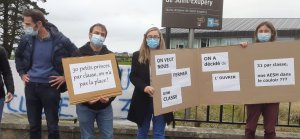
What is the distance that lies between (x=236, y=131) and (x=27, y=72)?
303cm

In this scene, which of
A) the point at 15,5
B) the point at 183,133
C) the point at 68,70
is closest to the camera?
the point at 68,70

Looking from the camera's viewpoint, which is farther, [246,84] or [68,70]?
[246,84]

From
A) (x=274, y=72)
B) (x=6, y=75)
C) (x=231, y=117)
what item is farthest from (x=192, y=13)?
(x=6, y=75)

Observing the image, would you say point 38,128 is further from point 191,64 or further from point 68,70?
point 191,64

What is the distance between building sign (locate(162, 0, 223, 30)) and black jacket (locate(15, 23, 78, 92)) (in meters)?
2.30

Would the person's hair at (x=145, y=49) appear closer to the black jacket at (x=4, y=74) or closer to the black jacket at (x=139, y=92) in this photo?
the black jacket at (x=139, y=92)

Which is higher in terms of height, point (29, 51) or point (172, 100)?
point (29, 51)

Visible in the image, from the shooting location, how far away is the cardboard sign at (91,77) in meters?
4.59

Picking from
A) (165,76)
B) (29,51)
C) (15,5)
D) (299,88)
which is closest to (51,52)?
(29,51)

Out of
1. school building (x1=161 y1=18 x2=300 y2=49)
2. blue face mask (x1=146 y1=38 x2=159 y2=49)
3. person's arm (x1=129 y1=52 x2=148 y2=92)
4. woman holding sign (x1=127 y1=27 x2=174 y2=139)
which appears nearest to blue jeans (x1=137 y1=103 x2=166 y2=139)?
woman holding sign (x1=127 y1=27 x2=174 y2=139)

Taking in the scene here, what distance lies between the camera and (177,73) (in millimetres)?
4941

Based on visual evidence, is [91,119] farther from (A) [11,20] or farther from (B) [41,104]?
(A) [11,20]

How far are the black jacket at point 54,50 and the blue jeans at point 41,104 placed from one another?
0.18 m

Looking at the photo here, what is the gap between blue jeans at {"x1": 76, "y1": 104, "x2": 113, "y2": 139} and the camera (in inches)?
185
